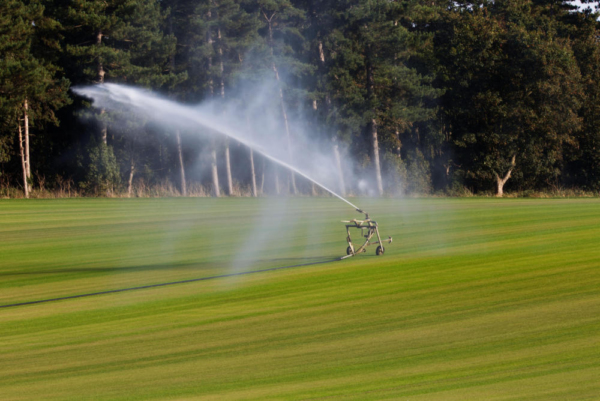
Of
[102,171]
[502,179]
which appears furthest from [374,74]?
[102,171]

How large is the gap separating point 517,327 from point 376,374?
8.73 feet

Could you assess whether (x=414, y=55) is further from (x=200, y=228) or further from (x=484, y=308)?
(x=484, y=308)

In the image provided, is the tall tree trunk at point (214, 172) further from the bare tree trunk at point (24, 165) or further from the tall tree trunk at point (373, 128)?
the bare tree trunk at point (24, 165)

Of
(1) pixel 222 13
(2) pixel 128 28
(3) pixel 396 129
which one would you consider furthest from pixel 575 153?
(2) pixel 128 28

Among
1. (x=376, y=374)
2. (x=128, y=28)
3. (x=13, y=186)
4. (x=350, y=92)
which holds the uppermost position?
(x=128, y=28)

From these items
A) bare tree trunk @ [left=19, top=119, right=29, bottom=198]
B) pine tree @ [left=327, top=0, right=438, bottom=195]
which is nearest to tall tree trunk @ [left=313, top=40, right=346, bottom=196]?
pine tree @ [left=327, top=0, right=438, bottom=195]

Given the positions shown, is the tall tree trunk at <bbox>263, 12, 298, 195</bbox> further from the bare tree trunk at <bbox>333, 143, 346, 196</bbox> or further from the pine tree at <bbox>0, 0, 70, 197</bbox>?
the pine tree at <bbox>0, 0, 70, 197</bbox>

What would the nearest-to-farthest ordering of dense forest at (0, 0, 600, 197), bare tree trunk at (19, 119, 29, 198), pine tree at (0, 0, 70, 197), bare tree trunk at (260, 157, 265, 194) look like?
pine tree at (0, 0, 70, 197) → bare tree trunk at (19, 119, 29, 198) → dense forest at (0, 0, 600, 197) → bare tree trunk at (260, 157, 265, 194)

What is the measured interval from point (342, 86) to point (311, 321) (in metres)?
60.1

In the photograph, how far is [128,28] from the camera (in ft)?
201

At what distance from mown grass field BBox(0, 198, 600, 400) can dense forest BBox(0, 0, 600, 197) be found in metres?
41.7

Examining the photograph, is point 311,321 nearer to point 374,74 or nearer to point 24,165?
point 24,165

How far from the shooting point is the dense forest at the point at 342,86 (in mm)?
62906

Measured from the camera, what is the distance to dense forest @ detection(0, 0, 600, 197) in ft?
206
